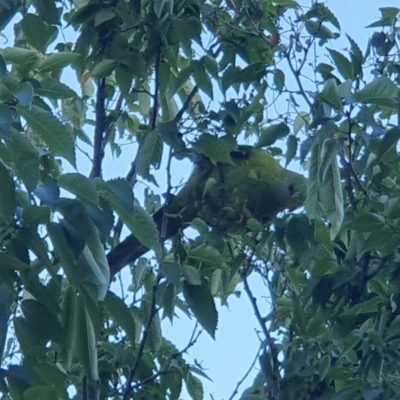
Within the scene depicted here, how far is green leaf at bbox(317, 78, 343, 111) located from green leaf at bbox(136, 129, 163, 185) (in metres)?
0.58

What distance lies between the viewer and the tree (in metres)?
1.76

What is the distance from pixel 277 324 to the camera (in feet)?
9.18

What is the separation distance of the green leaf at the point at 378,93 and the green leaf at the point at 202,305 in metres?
0.58

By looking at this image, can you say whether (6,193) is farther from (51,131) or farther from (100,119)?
(100,119)

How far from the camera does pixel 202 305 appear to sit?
218cm

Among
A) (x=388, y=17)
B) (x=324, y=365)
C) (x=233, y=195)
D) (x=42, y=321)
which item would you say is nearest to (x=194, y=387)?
(x=324, y=365)

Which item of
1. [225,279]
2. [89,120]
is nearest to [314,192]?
[225,279]

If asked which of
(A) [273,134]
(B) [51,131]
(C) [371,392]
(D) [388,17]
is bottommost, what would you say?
(C) [371,392]

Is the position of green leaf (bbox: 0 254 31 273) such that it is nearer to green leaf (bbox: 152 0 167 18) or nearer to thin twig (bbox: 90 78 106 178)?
green leaf (bbox: 152 0 167 18)

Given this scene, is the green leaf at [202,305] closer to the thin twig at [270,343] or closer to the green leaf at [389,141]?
the thin twig at [270,343]

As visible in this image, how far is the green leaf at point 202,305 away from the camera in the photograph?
2.14m

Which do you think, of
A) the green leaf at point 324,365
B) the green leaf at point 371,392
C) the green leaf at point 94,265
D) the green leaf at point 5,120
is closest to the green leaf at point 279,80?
the green leaf at point 324,365

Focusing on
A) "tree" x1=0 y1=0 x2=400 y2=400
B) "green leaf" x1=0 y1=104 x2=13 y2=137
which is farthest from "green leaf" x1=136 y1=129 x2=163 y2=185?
"green leaf" x1=0 y1=104 x2=13 y2=137

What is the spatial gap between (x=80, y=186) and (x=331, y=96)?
0.63 metres
